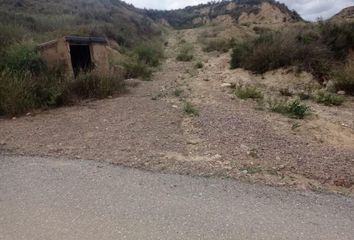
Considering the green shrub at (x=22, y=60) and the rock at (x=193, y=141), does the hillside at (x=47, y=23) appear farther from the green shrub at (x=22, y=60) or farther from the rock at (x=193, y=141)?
the rock at (x=193, y=141)

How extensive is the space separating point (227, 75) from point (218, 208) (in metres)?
11.0

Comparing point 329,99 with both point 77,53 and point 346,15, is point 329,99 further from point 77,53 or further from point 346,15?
point 346,15

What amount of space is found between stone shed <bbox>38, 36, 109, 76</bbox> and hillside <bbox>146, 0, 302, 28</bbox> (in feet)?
119

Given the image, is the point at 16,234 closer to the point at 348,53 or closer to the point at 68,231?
the point at 68,231

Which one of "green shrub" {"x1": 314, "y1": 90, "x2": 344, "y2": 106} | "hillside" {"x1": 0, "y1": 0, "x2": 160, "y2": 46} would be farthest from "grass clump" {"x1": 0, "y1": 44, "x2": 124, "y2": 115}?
"green shrub" {"x1": 314, "y1": 90, "x2": 344, "y2": 106}

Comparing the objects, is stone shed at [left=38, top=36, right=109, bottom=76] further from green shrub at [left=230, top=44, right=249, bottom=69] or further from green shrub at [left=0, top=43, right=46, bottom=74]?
green shrub at [left=230, top=44, right=249, bottom=69]

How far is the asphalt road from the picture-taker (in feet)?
11.2

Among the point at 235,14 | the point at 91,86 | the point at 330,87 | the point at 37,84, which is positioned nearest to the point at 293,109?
the point at 330,87

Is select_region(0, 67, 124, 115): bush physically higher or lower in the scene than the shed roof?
lower

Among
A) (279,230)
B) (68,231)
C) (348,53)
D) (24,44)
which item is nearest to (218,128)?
(279,230)

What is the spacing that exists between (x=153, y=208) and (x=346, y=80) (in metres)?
8.99

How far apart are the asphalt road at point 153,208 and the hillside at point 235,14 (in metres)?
43.5

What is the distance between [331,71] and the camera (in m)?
12.3

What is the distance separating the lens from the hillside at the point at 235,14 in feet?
165
